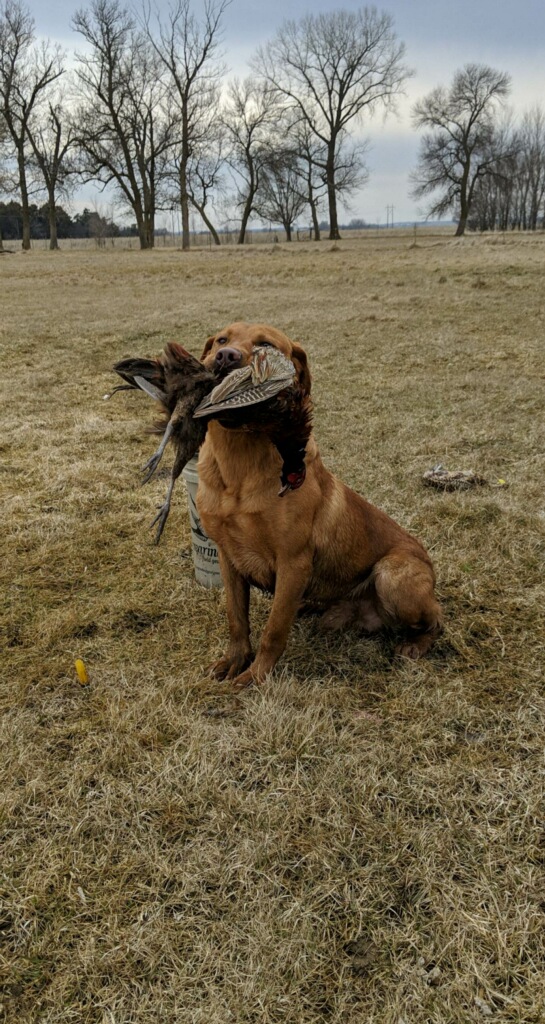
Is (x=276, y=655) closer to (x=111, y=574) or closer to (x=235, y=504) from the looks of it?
(x=235, y=504)

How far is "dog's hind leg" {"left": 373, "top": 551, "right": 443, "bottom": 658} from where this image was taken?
2783 millimetres

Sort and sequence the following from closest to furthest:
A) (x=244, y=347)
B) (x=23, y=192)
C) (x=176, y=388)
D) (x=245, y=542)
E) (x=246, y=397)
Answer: (x=246, y=397)
(x=176, y=388)
(x=244, y=347)
(x=245, y=542)
(x=23, y=192)

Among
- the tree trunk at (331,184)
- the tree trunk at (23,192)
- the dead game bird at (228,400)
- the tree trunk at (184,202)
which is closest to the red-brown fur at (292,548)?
the dead game bird at (228,400)

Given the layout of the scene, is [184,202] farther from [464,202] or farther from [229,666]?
[229,666]

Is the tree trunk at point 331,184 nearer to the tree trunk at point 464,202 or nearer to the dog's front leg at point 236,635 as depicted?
the tree trunk at point 464,202

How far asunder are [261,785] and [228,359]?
148 centimetres

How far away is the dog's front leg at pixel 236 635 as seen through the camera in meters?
2.79

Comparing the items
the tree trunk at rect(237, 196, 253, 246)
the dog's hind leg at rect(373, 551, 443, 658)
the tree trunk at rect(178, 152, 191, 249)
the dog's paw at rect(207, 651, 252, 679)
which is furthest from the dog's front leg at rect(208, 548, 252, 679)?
the tree trunk at rect(237, 196, 253, 246)

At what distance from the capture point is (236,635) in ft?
9.25

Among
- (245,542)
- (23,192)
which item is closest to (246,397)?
(245,542)

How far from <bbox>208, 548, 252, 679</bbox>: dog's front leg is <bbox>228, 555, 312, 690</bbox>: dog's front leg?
0.30 ft

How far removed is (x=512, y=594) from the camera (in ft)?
11.1

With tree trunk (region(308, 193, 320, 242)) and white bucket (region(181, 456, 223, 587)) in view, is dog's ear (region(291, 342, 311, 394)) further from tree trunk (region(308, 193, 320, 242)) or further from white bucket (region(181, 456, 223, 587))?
tree trunk (region(308, 193, 320, 242))

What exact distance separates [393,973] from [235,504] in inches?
60.2
